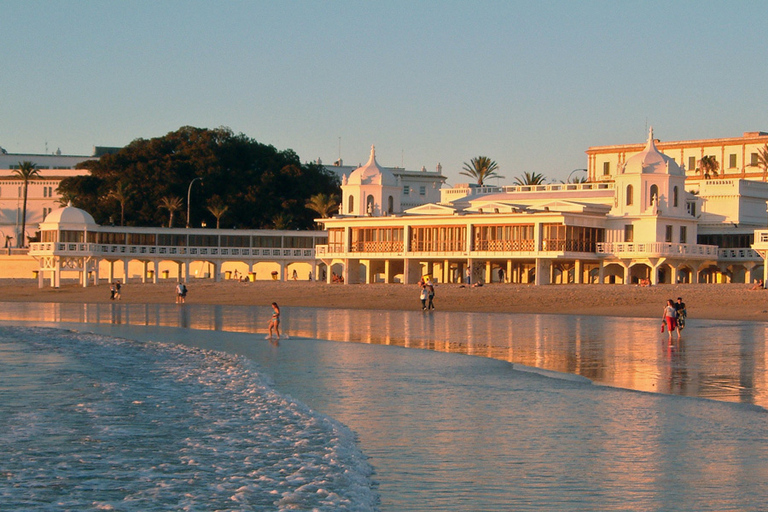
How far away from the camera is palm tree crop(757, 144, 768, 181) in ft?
323

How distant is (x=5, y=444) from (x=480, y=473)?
6638 millimetres

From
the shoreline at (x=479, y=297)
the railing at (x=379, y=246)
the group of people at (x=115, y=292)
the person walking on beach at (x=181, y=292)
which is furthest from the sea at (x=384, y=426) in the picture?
the railing at (x=379, y=246)

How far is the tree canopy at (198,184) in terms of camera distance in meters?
90.9

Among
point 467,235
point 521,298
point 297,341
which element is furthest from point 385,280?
point 297,341

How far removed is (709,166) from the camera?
103125 mm

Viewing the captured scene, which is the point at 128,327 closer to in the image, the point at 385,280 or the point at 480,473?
the point at 480,473

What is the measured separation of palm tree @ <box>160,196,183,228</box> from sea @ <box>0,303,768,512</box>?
5981 centimetres

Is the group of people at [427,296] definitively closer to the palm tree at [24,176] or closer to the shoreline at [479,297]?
the shoreline at [479,297]

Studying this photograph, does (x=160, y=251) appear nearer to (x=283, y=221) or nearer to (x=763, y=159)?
(x=283, y=221)

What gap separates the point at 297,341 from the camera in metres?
31.6

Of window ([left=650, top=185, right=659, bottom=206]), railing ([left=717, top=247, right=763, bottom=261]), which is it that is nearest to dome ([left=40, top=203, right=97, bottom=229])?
window ([left=650, top=185, right=659, bottom=206])

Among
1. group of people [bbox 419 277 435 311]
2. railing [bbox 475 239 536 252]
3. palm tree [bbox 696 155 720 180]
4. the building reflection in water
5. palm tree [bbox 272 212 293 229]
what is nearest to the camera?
the building reflection in water

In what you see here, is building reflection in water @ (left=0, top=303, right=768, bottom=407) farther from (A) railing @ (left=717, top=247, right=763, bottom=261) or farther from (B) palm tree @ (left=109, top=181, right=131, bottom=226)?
(B) palm tree @ (left=109, top=181, right=131, bottom=226)

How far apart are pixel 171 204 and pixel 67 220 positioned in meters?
11.1
